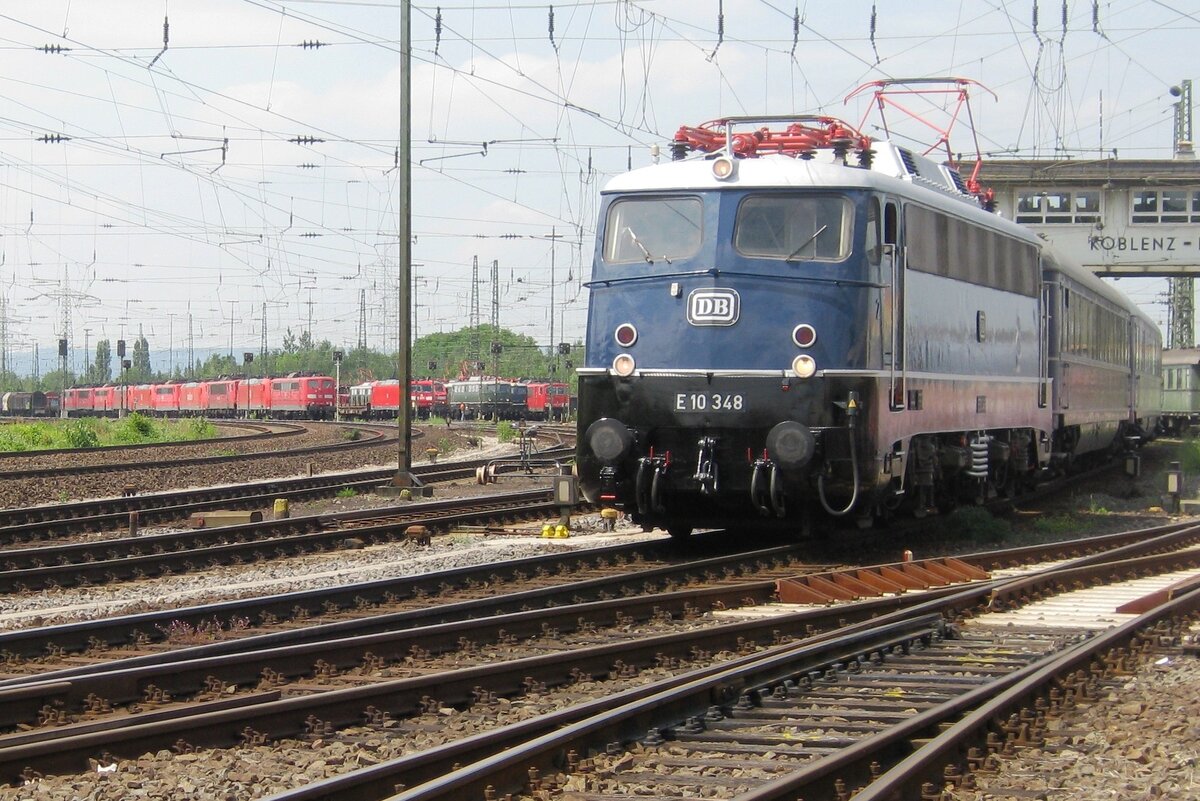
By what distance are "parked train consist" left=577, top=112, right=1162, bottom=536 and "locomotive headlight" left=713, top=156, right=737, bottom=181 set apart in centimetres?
2

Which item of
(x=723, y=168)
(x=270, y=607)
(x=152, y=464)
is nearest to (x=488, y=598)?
(x=270, y=607)

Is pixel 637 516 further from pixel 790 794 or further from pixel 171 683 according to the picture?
pixel 790 794

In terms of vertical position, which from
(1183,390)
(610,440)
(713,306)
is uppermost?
(713,306)

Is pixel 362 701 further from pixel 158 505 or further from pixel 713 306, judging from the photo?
pixel 158 505

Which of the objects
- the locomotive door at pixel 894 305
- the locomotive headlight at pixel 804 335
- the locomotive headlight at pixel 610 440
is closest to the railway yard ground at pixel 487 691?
the locomotive headlight at pixel 610 440

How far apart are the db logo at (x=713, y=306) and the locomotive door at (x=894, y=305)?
4.82ft

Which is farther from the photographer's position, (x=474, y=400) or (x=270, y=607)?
(x=474, y=400)

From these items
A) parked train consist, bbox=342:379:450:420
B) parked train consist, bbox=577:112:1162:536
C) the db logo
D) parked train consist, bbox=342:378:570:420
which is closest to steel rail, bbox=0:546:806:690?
parked train consist, bbox=577:112:1162:536

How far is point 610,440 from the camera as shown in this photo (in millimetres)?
12766

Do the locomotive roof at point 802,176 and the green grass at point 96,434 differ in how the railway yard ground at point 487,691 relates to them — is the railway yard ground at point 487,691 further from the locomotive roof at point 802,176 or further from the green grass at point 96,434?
the green grass at point 96,434

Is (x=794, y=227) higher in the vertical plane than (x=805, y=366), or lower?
higher

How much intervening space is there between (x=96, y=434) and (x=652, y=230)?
119 ft

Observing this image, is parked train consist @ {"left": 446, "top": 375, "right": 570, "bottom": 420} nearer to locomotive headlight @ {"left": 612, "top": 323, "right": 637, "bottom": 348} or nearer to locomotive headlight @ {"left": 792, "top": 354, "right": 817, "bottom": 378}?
locomotive headlight @ {"left": 612, "top": 323, "right": 637, "bottom": 348}

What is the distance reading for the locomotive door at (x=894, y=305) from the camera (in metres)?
13.1
